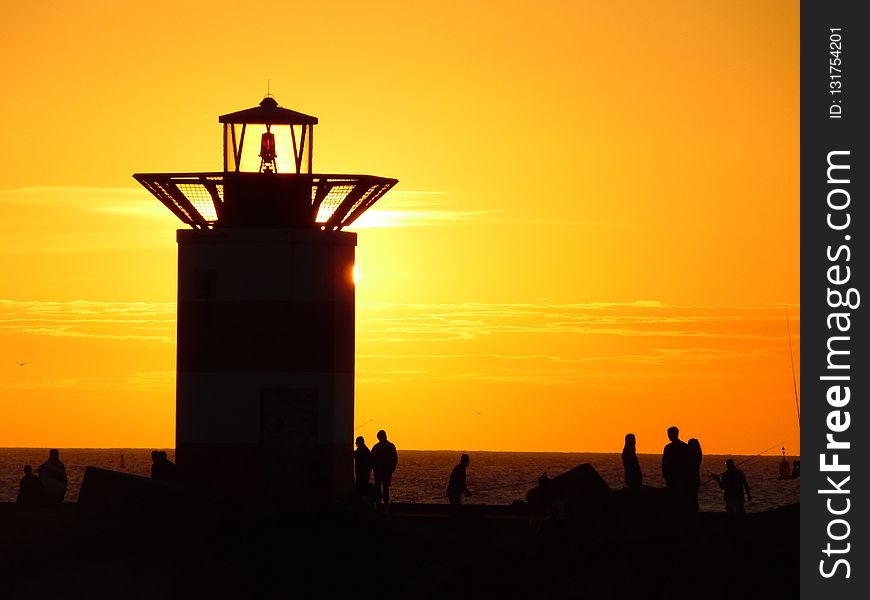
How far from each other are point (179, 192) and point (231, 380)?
125 inches

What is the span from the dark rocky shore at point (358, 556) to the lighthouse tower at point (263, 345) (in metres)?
1.08

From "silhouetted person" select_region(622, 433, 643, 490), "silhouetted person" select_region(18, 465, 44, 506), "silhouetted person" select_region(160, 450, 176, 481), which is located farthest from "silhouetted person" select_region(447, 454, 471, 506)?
"silhouetted person" select_region(18, 465, 44, 506)

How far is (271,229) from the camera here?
973 inches

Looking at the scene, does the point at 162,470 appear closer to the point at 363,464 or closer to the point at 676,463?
the point at 363,464

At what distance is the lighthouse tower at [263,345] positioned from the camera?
80.1 feet

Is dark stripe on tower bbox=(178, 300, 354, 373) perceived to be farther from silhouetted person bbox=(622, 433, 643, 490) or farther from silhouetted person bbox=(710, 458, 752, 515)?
silhouetted person bbox=(710, 458, 752, 515)

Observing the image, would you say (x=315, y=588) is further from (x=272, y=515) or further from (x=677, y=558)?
(x=677, y=558)

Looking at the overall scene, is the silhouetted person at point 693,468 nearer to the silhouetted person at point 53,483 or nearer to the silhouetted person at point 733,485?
the silhouetted person at point 733,485

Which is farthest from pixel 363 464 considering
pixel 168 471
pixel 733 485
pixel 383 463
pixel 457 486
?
pixel 733 485

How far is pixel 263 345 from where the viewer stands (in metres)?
24.4

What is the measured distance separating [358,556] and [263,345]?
3.77m

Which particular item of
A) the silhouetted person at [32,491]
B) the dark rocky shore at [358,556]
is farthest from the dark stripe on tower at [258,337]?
the silhouetted person at [32,491]

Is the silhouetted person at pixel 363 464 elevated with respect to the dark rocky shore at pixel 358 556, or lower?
elevated
